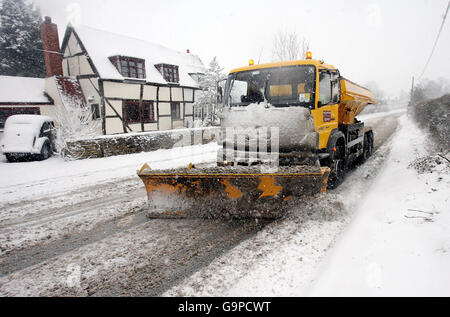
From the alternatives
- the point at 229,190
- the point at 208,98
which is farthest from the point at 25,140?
the point at 208,98

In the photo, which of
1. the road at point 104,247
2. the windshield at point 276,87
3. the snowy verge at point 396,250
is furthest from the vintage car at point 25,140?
the snowy verge at point 396,250

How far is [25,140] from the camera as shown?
9.60 meters

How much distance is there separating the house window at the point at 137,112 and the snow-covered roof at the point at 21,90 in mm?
4730

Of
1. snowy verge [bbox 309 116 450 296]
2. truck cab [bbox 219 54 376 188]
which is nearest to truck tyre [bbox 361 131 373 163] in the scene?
truck cab [bbox 219 54 376 188]

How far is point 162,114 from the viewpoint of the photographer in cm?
1811

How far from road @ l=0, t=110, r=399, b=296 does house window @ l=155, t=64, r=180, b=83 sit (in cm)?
1511

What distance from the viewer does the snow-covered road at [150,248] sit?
99.3 inches

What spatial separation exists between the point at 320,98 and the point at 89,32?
17.0 metres

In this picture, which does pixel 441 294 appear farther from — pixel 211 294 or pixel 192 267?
pixel 192 267

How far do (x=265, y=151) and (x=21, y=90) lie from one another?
1749 centimetres

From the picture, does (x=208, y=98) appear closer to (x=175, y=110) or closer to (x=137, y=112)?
(x=175, y=110)

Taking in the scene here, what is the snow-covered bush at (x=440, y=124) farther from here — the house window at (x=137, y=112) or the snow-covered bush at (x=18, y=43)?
the snow-covered bush at (x=18, y=43)

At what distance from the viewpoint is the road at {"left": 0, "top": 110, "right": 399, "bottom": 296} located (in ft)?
8.51
